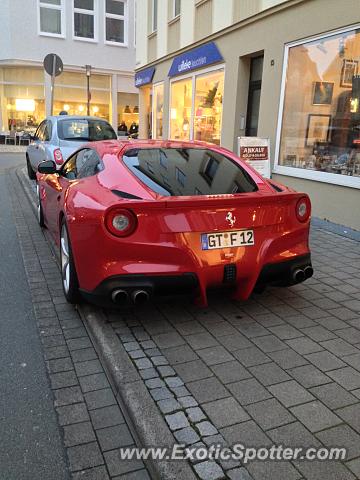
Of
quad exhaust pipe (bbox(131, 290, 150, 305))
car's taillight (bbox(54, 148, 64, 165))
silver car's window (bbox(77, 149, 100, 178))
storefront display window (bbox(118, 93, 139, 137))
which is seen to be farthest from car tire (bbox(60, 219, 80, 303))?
storefront display window (bbox(118, 93, 139, 137))

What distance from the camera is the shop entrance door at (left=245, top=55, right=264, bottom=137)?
9906mm

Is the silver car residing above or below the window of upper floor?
below

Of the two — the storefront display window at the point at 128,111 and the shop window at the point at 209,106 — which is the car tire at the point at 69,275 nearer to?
the shop window at the point at 209,106

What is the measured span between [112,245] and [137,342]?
2.50 feet

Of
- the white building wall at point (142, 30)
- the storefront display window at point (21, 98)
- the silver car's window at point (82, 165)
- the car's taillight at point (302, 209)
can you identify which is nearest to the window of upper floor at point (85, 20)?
the storefront display window at point (21, 98)

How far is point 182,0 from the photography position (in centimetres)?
1266

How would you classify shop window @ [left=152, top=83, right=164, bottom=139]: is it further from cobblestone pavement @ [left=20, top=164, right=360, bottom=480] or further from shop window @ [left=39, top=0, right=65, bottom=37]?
shop window @ [left=39, top=0, right=65, bottom=37]

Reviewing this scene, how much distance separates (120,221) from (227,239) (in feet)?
2.74

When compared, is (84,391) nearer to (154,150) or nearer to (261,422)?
(261,422)

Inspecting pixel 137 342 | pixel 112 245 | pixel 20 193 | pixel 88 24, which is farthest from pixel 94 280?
pixel 88 24

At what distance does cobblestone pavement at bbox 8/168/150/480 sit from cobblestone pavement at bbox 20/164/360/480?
0.26ft

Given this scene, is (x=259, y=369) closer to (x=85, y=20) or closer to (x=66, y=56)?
(x=66, y=56)

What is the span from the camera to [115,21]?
95.4 feet

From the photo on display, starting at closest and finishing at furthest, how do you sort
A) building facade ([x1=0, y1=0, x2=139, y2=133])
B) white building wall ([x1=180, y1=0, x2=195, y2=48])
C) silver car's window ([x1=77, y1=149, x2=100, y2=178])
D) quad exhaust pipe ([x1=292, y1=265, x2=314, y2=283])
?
quad exhaust pipe ([x1=292, y1=265, x2=314, y2=283]), silver car's window ([x1=77, y1=149, x2=100, y2=178]), white building wall ([x1=180, y1=0, x2=195, y2=48]), building facade ([x1=0, y1=0, x2=139, y2=133])
